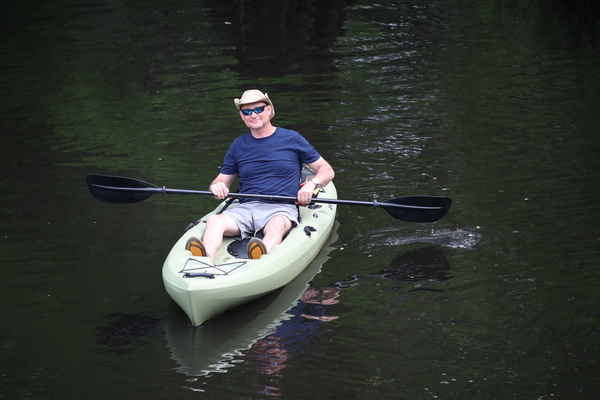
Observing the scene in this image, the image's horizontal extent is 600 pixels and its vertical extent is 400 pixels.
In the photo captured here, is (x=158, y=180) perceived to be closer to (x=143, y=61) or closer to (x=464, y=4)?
(x=143, y=61)

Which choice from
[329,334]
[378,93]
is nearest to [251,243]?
[329,334]

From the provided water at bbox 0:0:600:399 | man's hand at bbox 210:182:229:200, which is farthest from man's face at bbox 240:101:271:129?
water at bbox 0:0:600:399

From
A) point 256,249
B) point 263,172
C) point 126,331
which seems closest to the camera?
point 126,331

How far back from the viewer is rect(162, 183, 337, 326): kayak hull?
4.73m

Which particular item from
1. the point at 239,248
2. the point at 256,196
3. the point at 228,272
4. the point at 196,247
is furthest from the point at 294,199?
the point at 228,272

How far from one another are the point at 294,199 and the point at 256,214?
30 cm

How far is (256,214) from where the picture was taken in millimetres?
5590

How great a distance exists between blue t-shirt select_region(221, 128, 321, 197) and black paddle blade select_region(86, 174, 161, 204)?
2.57 ft

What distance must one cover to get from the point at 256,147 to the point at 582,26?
456 inches

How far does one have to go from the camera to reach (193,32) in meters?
15.6

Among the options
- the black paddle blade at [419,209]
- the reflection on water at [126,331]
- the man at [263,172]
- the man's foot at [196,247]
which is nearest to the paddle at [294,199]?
the black paddle blade at [419,209]

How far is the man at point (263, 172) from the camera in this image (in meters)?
5.47

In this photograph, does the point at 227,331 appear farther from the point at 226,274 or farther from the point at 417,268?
the point at 417,268

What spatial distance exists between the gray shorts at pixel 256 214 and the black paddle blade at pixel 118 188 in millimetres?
831
